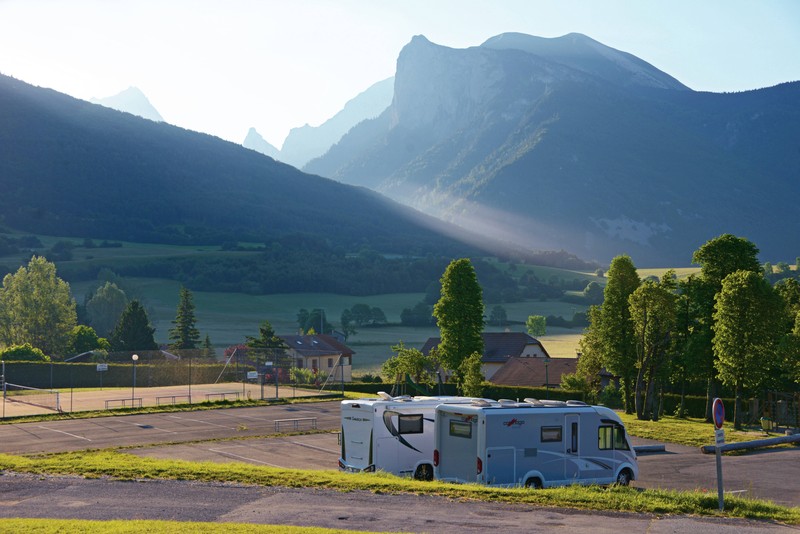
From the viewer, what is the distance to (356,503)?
2059cm

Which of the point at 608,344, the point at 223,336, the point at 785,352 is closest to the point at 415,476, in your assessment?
the point at 785,352

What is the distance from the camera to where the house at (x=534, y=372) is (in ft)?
251

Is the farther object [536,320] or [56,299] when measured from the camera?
[536,320]

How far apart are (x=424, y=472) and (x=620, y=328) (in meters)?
30.2

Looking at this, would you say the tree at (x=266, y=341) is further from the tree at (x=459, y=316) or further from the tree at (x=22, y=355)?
the tree at (x=459, y=316)

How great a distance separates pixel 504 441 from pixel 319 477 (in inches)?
226

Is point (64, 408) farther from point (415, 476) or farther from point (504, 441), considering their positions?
point (504, 441)

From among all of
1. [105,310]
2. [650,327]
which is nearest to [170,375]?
[650,327]

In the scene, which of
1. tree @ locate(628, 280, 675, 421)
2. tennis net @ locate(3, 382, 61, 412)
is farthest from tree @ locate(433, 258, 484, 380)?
tennis net @ locate(3, 382, 61, 412)

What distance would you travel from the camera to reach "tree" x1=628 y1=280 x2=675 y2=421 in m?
51.2

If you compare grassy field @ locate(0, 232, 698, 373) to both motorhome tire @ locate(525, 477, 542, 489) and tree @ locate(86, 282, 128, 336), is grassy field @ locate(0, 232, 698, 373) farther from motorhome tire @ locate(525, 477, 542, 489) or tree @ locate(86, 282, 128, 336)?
motorhome tire @ locate(525, 477, 542, 489)

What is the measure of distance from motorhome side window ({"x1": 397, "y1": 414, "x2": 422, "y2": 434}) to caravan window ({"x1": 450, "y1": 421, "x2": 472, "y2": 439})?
8.72 ft

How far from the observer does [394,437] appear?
28609 mm

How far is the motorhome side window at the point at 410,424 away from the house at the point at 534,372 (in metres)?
46.9
